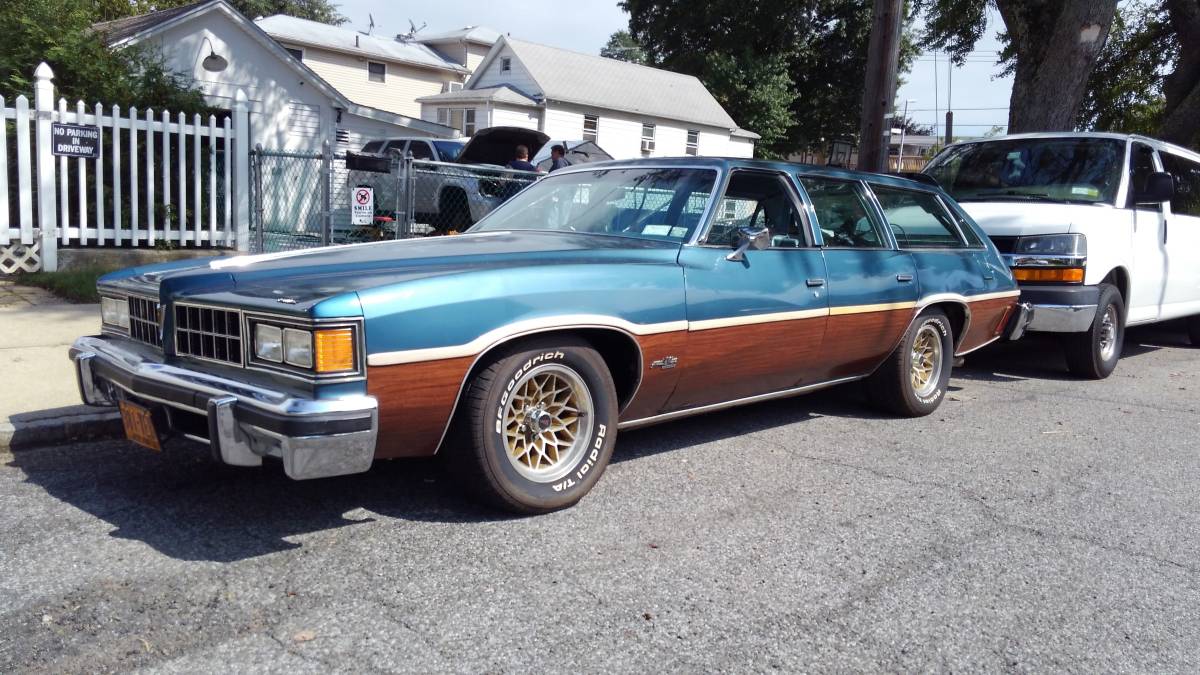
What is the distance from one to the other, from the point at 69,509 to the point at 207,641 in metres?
1.44

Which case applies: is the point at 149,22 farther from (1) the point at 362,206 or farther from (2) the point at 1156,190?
(2) the point at 1156,190

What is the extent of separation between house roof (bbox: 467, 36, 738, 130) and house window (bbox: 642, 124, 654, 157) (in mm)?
605

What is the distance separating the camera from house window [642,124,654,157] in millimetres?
35263

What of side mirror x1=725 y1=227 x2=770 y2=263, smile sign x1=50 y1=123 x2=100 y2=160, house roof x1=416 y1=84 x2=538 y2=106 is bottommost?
side mirror x1=725 y1=227 x2=770 y2=263

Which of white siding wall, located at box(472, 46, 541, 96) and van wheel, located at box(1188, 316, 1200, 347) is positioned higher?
white siding wall, located at box(472, 46, 541, 96)

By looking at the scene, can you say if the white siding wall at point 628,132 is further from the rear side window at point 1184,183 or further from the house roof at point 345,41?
the rear side window at point 1184,183

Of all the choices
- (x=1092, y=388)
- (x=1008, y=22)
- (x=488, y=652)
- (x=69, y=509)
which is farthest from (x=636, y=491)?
(x=1008, y=22)

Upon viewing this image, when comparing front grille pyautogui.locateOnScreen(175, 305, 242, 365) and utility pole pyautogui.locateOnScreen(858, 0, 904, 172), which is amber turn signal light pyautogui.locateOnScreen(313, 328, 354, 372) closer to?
front grille pyautogui.locateOnScreen(175, 305, 242, 365)

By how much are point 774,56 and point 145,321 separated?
132 ft

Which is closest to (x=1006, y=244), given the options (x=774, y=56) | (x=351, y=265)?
(x=351, y=265)

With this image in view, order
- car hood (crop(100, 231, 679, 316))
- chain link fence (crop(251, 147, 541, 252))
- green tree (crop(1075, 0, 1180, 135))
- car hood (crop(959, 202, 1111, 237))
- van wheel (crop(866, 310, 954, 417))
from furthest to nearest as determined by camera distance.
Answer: green tree (crop(1075, 0, 1180, 135)), chain link fence (crop(251, 147, 541, 252)), car hood (crop(959, 202, 1111, 237)), van wheel (crop(866, 310, 954, 417)), car hood (crop(100, 231, 679, 316))

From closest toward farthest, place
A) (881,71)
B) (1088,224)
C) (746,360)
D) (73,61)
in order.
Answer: (746,360), (1088,224), (881,71), (73,61)

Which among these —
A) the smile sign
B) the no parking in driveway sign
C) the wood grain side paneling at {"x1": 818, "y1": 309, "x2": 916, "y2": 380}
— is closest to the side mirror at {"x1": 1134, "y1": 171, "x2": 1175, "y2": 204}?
the wood grain side paneling at {"x1": 818, "y1": 309, "x2": 916, "y2": 380}

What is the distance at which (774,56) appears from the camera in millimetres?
41062
